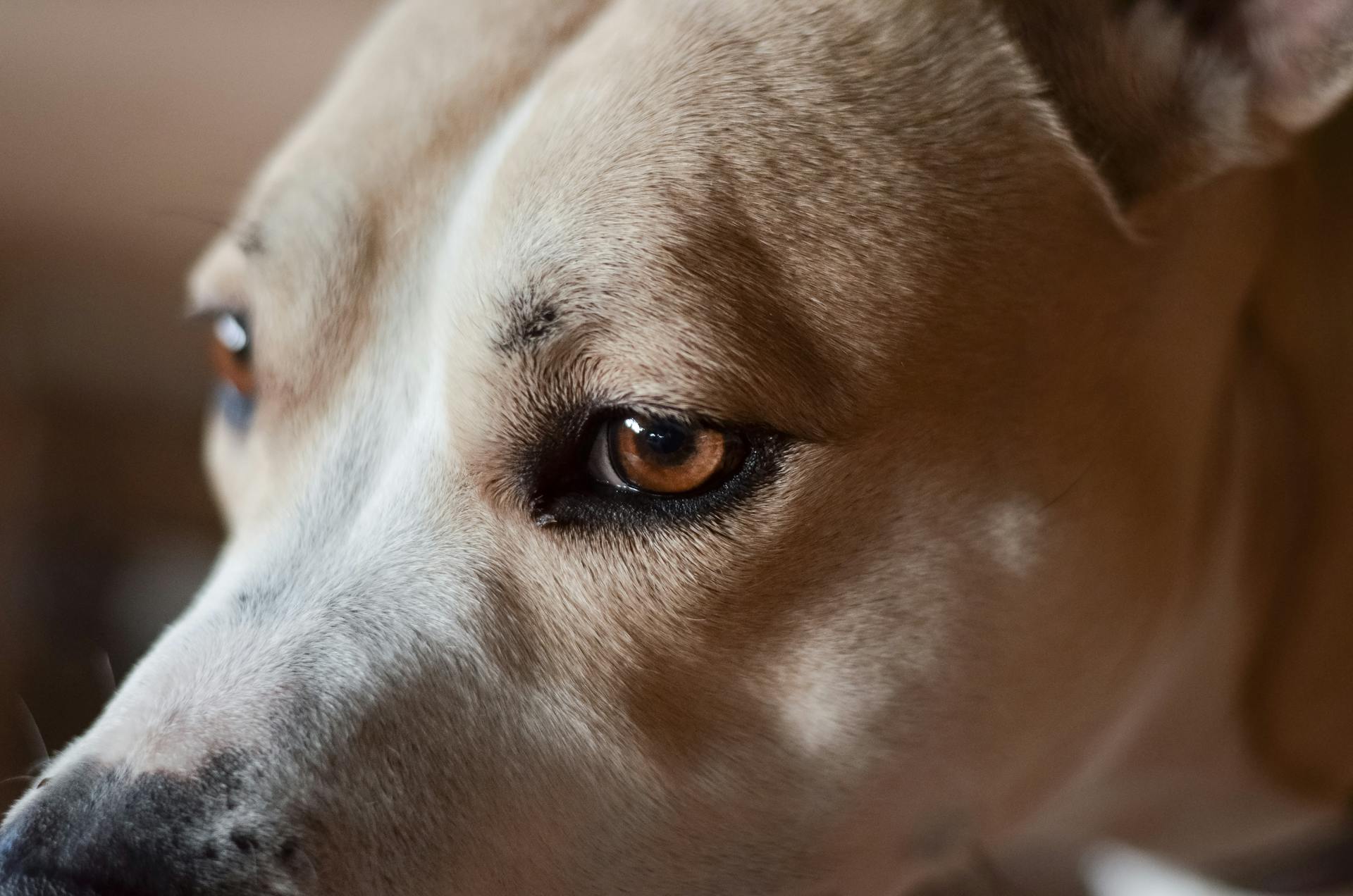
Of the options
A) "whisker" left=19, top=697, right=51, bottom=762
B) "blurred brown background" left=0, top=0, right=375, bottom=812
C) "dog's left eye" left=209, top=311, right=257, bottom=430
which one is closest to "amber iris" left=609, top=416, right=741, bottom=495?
"dog's left eye" left=209, top=311, right=257, bottom=430

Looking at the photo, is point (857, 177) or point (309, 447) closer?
point (857, 177)

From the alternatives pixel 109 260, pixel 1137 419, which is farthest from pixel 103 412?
pixel 1137 419

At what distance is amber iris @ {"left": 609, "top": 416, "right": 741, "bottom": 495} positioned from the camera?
105cm

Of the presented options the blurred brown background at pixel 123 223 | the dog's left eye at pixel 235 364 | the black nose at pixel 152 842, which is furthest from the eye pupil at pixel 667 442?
the blurred brown background at pixel 123 223

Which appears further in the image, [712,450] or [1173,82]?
[1173,82]

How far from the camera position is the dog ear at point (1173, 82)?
1.17m

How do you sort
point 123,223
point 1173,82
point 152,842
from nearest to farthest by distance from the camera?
point 152,842 < point 1173,82 < point 123,223

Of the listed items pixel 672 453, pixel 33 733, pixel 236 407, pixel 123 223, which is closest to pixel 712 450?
pixel 672 453

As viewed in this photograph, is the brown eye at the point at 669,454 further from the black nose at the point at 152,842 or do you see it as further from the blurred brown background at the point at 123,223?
the blurred brown background at the point at 123,223

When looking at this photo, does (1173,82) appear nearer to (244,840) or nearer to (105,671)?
(244,840)

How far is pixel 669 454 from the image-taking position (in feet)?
3.47

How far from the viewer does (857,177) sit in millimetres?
1094

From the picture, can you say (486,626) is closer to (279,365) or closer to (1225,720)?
(279,365)

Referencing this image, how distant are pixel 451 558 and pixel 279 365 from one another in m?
0.35
